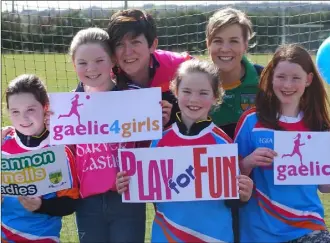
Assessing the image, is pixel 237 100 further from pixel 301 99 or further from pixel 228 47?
pixel 301 99

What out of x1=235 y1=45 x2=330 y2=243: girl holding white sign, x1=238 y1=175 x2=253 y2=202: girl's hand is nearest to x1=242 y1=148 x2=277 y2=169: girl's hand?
x1=235 y1=45 x2=330 y2=243: girl holding white sign

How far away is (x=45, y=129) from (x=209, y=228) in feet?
3.62

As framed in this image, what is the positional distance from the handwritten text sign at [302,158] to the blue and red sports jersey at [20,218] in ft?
3.85

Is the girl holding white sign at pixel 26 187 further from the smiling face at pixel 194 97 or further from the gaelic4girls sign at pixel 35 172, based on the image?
the smiling face at pixel 194 97

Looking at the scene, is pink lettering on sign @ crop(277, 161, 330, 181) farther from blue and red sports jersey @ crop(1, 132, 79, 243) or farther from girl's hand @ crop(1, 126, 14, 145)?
girl's hand @ crop(1, 126, 14, 145)

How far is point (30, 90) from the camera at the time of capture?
3.39m

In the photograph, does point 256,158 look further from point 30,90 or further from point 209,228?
point 30,90

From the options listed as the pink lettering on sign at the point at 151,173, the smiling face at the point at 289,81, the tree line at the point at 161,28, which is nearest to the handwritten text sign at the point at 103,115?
the pink lettering on sign at the point at 151,173

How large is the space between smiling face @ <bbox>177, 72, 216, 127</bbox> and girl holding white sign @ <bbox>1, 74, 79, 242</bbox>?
74 cm

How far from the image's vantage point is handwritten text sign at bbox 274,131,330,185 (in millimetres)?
3197

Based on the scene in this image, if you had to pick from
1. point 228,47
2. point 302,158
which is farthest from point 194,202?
point 228,47

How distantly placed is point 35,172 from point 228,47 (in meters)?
1.40

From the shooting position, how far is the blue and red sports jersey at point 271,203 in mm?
3217

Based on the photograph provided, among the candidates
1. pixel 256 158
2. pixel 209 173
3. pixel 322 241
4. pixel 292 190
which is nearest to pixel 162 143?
pixel 209 173
